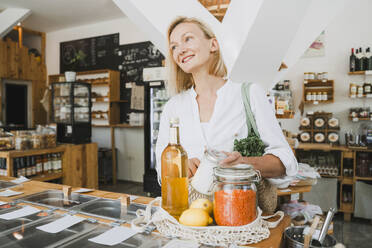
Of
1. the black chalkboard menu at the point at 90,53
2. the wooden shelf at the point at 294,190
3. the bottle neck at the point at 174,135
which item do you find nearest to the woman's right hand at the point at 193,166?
the bottle neck at the point at 174,135

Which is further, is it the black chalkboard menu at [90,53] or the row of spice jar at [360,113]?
the black chalkboard menu at [90,53]

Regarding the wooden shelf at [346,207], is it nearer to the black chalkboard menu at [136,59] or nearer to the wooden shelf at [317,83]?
the wooden shelf at [317,83]

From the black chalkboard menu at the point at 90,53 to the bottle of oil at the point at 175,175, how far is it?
5417 mm

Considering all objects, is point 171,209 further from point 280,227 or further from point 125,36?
point 125,36

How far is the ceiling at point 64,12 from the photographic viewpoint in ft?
16.5

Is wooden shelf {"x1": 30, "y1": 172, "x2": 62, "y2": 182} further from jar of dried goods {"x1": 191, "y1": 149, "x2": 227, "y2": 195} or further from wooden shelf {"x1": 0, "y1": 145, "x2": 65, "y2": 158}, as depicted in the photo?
jar of dried goods {"x1": 191, "y1": 149, "x2": 227, "y2": 195}

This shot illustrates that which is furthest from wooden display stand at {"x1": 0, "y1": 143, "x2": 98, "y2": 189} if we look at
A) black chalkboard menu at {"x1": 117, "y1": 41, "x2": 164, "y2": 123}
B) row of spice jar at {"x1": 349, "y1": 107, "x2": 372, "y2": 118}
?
row of spice jar at {"x1": 349, "y1": 107, "x2": 372, "y2": 118}

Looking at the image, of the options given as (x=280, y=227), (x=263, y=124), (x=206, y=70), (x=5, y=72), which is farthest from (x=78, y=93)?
(x=280, y=227)

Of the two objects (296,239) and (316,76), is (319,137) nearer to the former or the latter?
(316,76)

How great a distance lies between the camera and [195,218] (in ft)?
2.87

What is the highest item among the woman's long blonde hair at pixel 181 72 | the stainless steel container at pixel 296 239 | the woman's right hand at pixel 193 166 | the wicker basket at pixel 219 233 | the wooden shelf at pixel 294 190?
the woman's long blonde hair at pixel 181 72

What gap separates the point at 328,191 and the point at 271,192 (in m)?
3.31

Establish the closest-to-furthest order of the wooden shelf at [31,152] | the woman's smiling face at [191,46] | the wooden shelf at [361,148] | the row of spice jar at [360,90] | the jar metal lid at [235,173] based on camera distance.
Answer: the jar metal lid at [235,173] < the woman's smiling face at [191,46] < the wooden shelf at [31,152] < the wooden shelf at [361,148] < the row of spice jar at [360,90]

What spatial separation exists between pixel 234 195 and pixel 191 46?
819 mm
